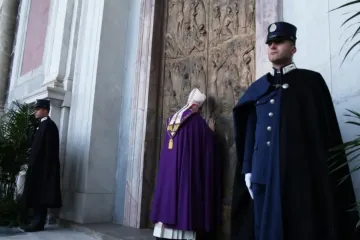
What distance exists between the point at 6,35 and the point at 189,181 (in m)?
8.67

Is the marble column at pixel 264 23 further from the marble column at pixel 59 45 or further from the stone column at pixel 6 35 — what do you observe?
the stone column at pixel 6 35

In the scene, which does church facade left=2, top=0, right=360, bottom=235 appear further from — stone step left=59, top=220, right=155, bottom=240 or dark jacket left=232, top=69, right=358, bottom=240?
dark jacket left=232, top=69, right=358, bottom=240

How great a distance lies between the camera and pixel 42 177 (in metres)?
4.61

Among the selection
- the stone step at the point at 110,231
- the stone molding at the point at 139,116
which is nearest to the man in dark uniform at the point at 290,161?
the stone step at the point at 110,231

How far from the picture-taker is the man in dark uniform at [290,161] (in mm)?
2070

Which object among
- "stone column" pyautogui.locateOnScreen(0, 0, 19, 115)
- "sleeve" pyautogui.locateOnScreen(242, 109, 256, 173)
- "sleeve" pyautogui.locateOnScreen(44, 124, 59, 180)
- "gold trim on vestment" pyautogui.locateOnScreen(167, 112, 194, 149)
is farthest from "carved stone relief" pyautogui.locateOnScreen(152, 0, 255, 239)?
"stone column" pyautogui.locateOnScreen(0, 0, 19, 115)

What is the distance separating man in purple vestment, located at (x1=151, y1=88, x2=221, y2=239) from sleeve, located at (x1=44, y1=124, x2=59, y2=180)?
1.89 m

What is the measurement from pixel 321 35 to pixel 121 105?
350 cm

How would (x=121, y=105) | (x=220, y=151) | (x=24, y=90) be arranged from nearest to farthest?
(x=220, y=151)
(x=121, y=105)
(x=24, y=90)

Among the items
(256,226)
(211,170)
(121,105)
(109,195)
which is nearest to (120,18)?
(121,105)

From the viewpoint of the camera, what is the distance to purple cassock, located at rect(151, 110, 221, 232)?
341 cm

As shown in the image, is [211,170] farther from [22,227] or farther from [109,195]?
[22,227]

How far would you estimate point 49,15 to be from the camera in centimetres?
750

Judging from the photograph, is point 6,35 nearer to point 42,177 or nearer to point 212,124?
point 42,177
